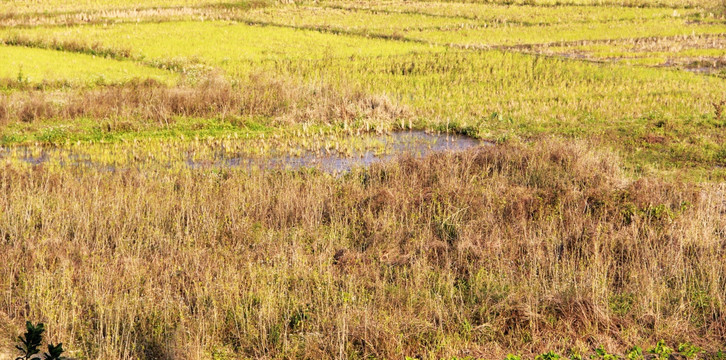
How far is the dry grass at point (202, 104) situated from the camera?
1639 cm

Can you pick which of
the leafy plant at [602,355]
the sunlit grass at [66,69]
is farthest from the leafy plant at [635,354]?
the sunlit grass at [66,69]

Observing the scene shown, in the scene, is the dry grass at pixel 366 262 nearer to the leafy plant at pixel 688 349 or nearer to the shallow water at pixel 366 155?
the leafy plant at pixel 688 349

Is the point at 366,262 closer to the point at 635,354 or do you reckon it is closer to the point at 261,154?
the point at 635,354

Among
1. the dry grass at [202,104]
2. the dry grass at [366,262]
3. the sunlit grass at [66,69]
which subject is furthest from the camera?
the sunlit grass at [66,69]

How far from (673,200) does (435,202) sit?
3.29m

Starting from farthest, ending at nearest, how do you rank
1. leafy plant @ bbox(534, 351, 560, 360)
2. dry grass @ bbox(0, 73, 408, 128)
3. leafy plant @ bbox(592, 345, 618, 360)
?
dry grass @ bbox(0, 73, 408, 128) → leafy plant @ bbox(592, 345, 618, 360) → leafy plant @ bbox(534, 351, 560, 360)

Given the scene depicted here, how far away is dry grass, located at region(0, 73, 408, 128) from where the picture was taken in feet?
53.8

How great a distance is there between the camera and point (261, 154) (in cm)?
1411

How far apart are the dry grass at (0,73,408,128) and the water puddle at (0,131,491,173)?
1677mm

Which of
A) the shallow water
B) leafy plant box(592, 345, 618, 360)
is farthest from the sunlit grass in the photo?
leafy plant box(592, 345, 618, 360)

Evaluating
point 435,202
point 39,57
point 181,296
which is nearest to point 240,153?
point 435,202

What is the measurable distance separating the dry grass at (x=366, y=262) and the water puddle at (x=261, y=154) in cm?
193

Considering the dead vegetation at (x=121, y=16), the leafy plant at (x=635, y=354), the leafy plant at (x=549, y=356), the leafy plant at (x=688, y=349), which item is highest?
the dead vegetation at (x=121, y=16)

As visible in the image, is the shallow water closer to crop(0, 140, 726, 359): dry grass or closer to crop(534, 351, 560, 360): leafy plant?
crop(0, 140, 726, 359): dry grass
